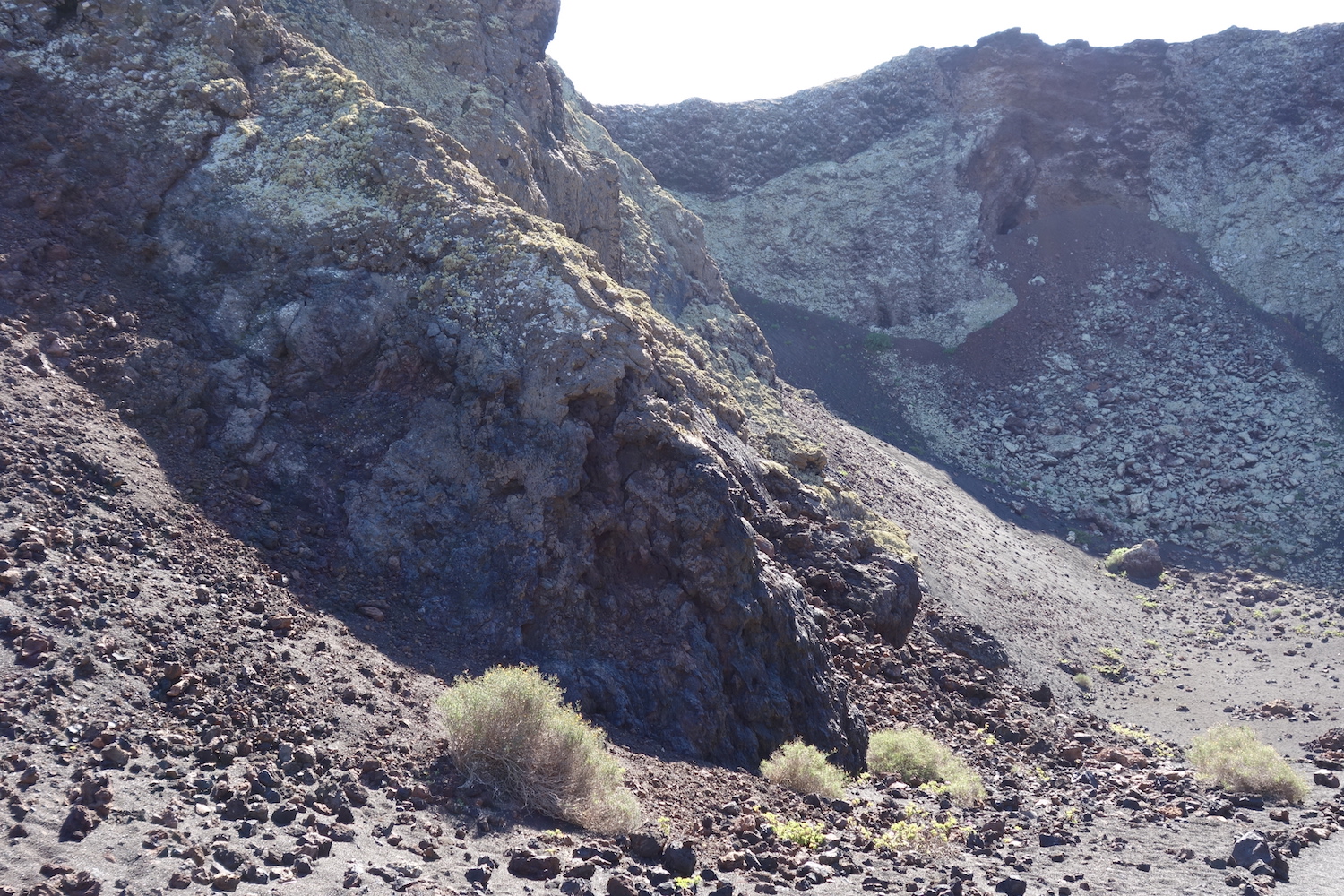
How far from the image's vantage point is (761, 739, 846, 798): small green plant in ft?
29.6

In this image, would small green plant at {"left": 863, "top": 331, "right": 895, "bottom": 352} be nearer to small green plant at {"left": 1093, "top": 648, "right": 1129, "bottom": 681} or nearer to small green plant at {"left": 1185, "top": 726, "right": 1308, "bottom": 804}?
small green plant at {"left": 1093, "top": 648, "right": 1129, "bottom": 681}

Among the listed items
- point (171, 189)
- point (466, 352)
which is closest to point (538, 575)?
point (466, 352)

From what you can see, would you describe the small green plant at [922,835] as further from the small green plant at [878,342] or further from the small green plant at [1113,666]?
the small green plant at [878,342]

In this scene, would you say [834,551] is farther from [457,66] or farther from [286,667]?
[457,66]

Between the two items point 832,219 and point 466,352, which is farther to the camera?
point 832,219

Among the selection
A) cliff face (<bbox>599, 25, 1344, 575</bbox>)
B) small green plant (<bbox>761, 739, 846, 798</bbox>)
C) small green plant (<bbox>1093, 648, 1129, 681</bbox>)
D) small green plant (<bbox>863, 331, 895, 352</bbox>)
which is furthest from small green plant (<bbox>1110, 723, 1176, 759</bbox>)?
small green plant (<bbox>863, 331, 895, 352</bbox>)

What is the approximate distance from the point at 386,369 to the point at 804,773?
588 cm

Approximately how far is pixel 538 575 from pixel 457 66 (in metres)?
10.9

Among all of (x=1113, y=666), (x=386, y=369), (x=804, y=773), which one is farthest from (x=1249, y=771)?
(x=386, y=369)

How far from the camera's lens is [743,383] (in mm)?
19812

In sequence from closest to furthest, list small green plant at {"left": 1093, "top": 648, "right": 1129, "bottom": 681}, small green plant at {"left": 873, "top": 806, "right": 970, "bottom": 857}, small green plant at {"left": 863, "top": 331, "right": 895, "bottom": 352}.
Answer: small green plant at {"left": 873, "top": 806, "right": 970, "bottom": 857}
small green plant at {"left": 1093, "top": 648, "right": 1129, "bottom": 681}
small green plant at {"left": 863, "top": 331, "right": 895, "bottom": 352}

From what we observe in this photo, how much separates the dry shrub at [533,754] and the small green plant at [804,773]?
2.25 meters

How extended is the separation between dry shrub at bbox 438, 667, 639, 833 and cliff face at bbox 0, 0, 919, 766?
4.78 ft

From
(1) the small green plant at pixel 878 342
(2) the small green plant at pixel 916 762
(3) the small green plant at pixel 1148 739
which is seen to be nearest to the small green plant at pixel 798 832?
(2) the small green plant at pixel 916 762
